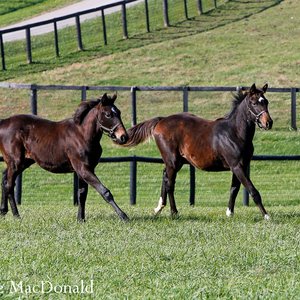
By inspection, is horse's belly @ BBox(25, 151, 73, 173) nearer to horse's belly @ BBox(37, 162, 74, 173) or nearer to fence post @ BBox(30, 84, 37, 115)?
horse's belly @ BBox(37, 162, 74, 173)

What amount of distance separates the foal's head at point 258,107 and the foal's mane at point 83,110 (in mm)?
2190

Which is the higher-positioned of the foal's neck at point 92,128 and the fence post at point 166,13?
the fence post at point 166,13

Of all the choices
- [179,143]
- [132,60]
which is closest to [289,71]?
[132,60]

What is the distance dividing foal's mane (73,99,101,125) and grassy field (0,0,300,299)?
139 centimetres

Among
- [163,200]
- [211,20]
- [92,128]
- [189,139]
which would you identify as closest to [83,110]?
[92,128]

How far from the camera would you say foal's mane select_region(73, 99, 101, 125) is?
50.3 feet

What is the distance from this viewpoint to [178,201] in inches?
864

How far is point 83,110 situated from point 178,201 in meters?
6.92

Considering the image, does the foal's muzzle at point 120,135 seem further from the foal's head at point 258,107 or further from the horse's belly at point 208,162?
the foal's head at point 258,107

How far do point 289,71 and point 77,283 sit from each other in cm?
2966

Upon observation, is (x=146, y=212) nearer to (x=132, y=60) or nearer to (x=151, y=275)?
(x=151, y=275)

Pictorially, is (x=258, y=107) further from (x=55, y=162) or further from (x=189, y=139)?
(x=55, y=162)

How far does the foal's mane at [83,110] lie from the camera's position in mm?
15328

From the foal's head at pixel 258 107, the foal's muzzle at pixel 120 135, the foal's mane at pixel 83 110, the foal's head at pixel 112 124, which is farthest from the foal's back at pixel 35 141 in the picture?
the foal's head at pixel 258 107
